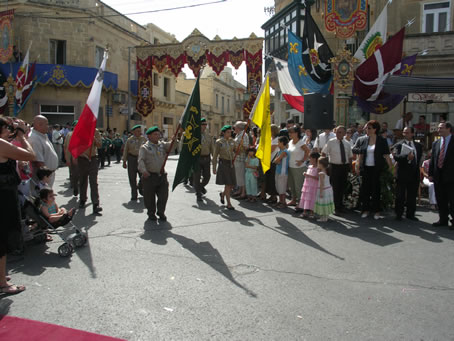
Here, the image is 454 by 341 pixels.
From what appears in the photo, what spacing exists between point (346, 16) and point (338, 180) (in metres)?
9.44

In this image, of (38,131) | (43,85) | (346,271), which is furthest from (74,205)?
(43,85)

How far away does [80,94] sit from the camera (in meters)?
24.7

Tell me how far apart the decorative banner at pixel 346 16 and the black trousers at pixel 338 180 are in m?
8.75

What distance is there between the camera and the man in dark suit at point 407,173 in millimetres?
7633

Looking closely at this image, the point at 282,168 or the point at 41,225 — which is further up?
the point at 282,168

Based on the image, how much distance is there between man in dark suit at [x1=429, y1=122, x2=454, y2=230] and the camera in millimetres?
7082

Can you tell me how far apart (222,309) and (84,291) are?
1508 millimetres

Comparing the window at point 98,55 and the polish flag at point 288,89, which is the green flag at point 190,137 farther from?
the window at point 98,55

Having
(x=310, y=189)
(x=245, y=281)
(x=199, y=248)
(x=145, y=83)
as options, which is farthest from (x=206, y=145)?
(x=145, y=83)

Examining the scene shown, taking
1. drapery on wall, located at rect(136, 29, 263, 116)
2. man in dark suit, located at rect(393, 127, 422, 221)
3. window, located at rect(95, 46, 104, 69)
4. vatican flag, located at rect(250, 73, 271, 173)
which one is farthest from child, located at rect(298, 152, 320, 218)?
window, located at rect(95, 46, 104, 69)

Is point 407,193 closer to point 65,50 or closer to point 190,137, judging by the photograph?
point 190,137

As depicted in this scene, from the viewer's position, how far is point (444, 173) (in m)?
7.12

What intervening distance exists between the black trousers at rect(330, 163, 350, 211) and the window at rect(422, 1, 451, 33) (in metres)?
15.9

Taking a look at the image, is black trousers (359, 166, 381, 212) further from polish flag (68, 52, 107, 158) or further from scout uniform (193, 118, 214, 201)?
polish flag (68, 52, 107, 158)
